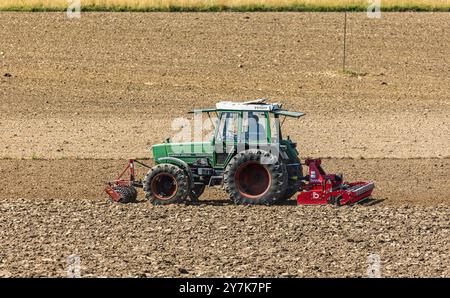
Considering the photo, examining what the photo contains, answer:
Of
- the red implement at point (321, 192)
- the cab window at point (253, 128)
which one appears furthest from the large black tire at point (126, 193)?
the red implement at point (321, 192)

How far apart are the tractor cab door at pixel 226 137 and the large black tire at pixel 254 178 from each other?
0.40 m

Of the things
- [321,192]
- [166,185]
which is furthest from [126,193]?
[321,192]

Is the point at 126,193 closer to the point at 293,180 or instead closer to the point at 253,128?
the point at 253,128

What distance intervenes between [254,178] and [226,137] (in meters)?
0.81

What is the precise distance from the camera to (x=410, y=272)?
1764 cm

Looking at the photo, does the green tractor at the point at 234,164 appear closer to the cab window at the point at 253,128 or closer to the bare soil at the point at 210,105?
the cab window at the point at 253,128

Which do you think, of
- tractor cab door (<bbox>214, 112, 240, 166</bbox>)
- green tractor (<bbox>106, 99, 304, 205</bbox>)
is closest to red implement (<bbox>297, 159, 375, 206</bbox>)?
green tractor (<bbox>106, 99, 304, 205</bbox>)

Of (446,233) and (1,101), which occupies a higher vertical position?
(1,101)

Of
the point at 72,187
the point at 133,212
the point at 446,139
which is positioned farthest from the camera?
the point at 446,139

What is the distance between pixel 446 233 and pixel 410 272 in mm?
2653

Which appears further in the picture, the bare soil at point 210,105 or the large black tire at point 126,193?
the large black tire at point 126,193

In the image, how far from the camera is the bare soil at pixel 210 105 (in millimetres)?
18922

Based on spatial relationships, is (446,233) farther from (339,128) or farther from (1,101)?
(1,101)
